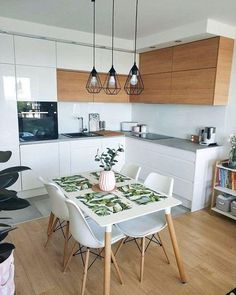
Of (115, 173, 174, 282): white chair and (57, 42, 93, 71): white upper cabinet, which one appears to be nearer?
(115, 173, 174, 282): white chair

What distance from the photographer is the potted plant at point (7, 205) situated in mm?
1457

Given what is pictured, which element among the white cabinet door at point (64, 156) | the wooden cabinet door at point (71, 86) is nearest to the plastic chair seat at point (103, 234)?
the white cabinet door at point (64, 156)

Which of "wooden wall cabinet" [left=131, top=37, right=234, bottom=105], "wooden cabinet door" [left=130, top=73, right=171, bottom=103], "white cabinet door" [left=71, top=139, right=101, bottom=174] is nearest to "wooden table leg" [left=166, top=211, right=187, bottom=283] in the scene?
"wooden wall cabinet" [left=131, top=37, right=234, bottom=105]

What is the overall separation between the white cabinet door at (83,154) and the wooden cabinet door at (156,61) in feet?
4.81

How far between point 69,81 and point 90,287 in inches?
112

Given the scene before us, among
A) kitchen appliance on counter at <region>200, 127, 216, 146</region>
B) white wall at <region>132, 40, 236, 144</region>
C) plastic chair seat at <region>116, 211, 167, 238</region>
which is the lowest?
plastic chair seat at <region>116, 211, 167, 238</region>

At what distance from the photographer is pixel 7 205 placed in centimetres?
147

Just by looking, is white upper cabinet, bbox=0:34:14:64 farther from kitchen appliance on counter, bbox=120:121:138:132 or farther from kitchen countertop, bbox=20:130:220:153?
kitchen appliance on counter, bbox=120:121:138:132

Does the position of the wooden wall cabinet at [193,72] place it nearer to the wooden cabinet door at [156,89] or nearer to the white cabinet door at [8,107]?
the wooden cabinet door at [156,89]

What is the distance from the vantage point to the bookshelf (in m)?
3.15

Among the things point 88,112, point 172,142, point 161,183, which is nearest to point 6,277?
point 161,183

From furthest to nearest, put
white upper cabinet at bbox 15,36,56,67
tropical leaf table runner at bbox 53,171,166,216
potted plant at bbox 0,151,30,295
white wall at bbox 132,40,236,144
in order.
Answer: white wall at bbox 132,40,236,144
white upper cabinet at bbox 15,36,56,67
tropical leaf table runner at bbox 53,171,166,216
potted plant at bbox 0,151,30,295

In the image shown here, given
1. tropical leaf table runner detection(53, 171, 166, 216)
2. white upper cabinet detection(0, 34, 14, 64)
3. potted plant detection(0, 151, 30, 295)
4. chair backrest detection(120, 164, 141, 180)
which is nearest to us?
potted plant detection(0, 151, 30, 295)

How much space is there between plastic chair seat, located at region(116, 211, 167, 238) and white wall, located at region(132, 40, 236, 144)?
182 centimetres
